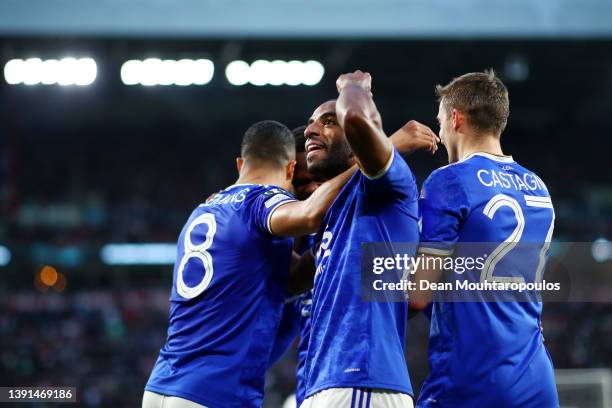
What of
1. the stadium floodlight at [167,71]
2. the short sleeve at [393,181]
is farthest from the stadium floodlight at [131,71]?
the short sleeve at [393,181]

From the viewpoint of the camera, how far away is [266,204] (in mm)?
3812

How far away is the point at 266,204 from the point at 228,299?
19.9 inches

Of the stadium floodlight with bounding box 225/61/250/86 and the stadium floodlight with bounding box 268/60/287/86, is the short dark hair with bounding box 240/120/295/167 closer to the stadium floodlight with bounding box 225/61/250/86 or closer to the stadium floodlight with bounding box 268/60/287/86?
the stadium floodlight with bounding box 268/60/287/86

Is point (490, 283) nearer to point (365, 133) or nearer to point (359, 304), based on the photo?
point (359, 304)

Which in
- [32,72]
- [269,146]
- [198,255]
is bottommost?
[198,255]

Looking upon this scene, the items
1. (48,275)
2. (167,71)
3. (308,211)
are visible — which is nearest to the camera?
(308,211)

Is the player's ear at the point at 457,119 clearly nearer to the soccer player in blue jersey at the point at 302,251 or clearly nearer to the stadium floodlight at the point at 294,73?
the soccer player in blue jersey at the point at 302,251

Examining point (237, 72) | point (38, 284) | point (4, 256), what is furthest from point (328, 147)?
point (4, 256)

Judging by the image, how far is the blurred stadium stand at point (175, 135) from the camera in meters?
15.4

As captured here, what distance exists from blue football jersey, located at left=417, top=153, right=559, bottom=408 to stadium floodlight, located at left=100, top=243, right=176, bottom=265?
2045 centimetres

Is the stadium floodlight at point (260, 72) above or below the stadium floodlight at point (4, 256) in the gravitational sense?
above

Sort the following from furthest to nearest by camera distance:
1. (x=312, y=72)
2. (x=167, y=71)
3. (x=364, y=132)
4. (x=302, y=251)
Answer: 1. (x=312, y=72)
2. (x=167, y=71)
3. (x=302, y=251)
4. (x=364, y=132)

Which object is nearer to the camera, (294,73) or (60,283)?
(294,73)

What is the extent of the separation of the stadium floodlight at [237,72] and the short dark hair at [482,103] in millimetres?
18716
